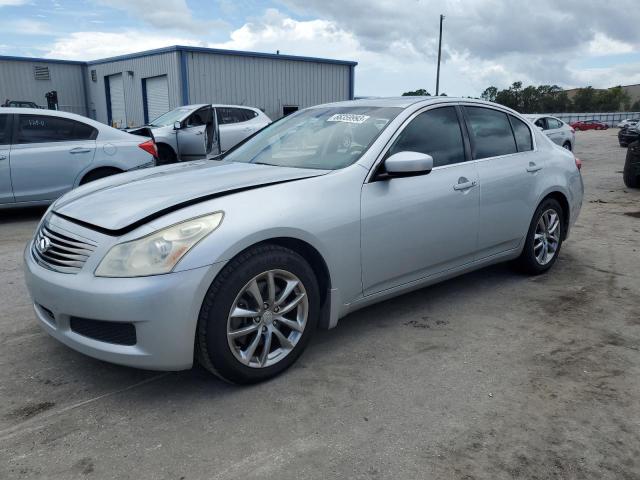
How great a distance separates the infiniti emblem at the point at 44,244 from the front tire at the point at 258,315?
3.20 ft

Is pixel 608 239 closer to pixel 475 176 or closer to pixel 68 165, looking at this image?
pixel 475 176

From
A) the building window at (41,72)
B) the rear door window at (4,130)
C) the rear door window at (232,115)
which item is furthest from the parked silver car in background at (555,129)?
the building window at (41,72)

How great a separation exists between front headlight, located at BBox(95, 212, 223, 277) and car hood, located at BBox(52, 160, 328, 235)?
0.12 m

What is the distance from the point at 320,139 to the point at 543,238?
2.30 metres

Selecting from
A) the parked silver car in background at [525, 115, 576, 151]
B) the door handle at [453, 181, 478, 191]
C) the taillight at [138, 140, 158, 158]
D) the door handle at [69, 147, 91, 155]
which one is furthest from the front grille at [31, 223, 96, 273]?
the parked silver car in background at [525, 115, 576, 151]

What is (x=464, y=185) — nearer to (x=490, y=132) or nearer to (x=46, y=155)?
(x=490, y=132)

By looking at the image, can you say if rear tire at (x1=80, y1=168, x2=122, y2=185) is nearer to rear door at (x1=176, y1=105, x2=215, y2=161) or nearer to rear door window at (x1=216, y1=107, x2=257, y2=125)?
rear door at (x1=176, y1=105, x2=215, y2=161)

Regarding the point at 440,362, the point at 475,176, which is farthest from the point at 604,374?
the point at 475,176

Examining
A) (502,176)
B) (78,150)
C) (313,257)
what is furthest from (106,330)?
(78,150)

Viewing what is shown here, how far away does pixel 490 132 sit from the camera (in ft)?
14.7

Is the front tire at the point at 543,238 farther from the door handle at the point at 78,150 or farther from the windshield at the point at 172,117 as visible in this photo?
the windshield at the point at 172,117

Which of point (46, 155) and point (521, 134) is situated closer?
point (521, 134)

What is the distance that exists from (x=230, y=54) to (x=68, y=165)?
578 inches

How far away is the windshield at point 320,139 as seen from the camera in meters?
3.61
